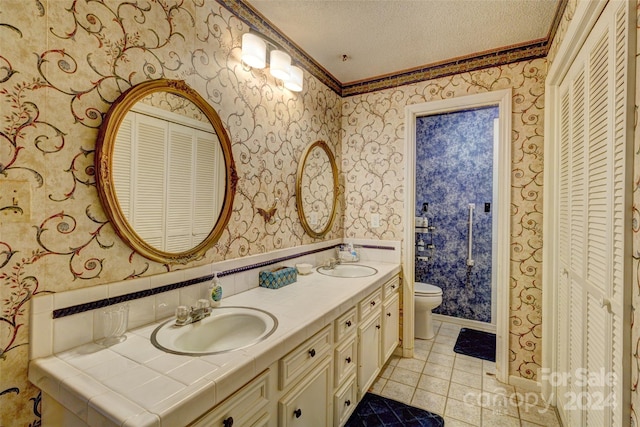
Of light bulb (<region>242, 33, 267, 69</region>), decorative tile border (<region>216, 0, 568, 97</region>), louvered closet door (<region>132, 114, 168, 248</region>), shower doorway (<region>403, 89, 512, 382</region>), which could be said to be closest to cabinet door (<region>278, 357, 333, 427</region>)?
louvered closet door (<region>132, 114, 168, 248</region>)

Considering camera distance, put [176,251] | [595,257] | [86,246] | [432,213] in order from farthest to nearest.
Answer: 1. [432,213]
2. [176,251]
3. [595,257]
4. [86,246]

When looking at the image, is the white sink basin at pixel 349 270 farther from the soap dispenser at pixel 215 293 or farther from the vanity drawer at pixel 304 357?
the soap dispenser at pixel 215 293

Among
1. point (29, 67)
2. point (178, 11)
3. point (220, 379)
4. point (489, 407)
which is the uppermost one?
point (178, 11)

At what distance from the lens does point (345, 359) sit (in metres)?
1.64

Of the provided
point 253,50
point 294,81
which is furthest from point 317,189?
point 253,50

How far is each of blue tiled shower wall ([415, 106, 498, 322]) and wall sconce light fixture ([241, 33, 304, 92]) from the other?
6.29 ft

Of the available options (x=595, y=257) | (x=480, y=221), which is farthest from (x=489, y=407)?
(x=480, y=221)

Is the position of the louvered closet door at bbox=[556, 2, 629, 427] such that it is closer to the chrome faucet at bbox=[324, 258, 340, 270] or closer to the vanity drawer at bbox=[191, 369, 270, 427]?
the vanity drawer at bbox=[191, 369, 270, 427]

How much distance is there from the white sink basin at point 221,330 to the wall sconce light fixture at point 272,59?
1.34 meters

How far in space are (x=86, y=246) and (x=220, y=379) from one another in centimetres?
69

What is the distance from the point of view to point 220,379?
0.85m

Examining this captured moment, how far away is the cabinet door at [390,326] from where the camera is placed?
2.20 m

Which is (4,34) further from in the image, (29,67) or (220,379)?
(220,379)

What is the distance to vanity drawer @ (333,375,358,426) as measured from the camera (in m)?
1.55
